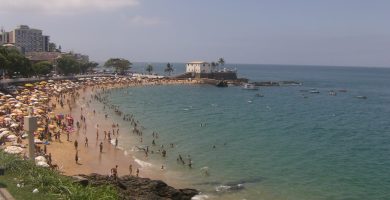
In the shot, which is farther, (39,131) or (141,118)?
(141,118)

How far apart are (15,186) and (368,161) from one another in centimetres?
2821

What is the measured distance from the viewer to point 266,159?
1345 inches

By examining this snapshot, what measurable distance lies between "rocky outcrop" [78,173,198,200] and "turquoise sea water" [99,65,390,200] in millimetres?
2372

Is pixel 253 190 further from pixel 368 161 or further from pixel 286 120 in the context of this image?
pixel 286 120

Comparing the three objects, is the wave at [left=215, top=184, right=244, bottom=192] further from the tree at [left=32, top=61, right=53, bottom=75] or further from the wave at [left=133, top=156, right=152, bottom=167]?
the tree at [left=32, top=61, right=53, bottom=75]

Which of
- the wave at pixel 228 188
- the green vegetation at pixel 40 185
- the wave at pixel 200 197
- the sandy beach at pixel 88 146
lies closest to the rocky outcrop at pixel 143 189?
the wave at pixel 200 197

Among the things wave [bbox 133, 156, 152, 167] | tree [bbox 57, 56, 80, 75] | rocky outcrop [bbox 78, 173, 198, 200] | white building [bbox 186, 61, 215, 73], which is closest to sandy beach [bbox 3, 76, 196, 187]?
wave [bbox 133, 156, 152, 167]

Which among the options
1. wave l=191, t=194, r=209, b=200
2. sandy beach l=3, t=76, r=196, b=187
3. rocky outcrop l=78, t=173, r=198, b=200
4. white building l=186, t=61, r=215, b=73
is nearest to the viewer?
rocky outcrop l=78, t=173, r=198, b=200

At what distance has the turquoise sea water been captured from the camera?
27281 mm

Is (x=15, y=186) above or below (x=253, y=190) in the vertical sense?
above

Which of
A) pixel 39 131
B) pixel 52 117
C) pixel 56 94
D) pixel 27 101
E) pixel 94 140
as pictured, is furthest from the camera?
pixel 56 94

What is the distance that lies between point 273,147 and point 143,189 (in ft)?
61.4

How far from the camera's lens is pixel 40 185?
14602 millimetres

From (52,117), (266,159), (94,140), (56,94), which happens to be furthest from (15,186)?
(56,94)
